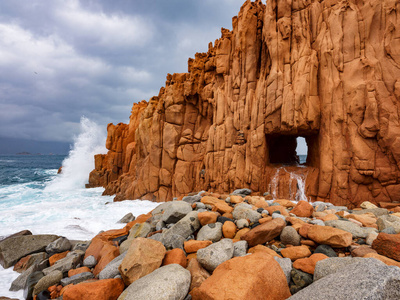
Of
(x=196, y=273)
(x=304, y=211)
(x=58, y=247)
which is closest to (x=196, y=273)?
(x=196, y=273)

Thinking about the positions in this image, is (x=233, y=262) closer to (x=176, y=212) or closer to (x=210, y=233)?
(x=210, y=233)

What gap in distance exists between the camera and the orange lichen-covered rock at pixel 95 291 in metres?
3.39

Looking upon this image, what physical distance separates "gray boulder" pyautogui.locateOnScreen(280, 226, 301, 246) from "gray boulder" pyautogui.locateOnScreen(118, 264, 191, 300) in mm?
2317

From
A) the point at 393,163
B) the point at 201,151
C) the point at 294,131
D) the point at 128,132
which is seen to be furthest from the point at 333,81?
the point at 128,132

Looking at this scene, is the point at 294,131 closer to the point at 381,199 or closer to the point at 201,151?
the point at 381,199

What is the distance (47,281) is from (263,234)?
548 cm

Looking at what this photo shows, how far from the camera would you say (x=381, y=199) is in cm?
1078

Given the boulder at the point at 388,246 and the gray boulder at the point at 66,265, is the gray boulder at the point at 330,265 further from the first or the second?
the gray boulder at the point at 66,265

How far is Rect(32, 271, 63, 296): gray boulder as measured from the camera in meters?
4.75

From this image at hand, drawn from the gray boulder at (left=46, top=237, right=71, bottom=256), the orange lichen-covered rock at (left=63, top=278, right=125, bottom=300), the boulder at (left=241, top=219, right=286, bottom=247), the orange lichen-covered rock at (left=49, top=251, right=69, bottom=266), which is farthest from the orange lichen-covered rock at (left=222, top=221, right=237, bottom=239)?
the gray boulder at (left=46, top=237, right=71, bottom=256)

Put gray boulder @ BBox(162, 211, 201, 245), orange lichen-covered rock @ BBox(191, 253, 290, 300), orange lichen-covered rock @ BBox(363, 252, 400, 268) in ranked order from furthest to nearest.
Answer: gray boulder @ BBox(162, 211, 201, 245)
orange lichen-covered rock @ BBox(363, 252, 400, 268)
orange lichen-covered rock @ BBox(191, 253, 290, 300)

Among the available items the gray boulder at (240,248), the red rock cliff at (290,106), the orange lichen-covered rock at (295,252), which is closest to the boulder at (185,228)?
the gray boulder at (240,248)

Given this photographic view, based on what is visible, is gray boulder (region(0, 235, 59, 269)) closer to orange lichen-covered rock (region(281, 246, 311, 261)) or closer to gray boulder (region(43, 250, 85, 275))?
gray boulder (region(43, 250, 85, 275))

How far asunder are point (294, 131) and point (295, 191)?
414 cm
